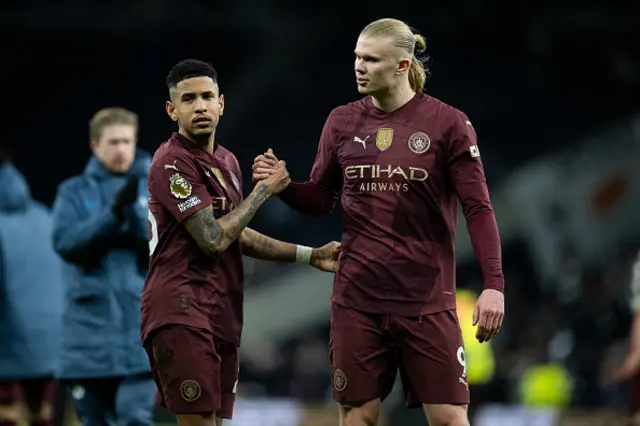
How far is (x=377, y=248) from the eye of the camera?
5.10 metres

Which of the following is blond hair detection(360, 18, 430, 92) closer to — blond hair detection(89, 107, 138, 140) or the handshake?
the handshake

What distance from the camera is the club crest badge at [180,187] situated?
16.4ft

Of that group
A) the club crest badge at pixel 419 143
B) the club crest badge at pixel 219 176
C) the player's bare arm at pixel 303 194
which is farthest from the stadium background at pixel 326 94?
the club crest badge at pixel 419 143

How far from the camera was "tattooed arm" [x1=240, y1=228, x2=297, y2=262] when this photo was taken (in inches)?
214

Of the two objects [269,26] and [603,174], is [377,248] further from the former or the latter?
[269,26]

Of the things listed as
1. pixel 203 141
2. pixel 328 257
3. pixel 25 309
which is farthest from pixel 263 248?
pixel 25 309

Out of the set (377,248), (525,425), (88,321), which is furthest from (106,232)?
(525,425)

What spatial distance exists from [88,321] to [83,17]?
38.7 feet

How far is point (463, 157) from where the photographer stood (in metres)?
5.07

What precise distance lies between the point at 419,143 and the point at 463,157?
0.61ft

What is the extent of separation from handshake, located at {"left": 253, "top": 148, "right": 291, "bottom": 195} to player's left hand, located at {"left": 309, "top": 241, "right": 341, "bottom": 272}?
12.9 inches

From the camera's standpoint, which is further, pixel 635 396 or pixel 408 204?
pixel 635 396

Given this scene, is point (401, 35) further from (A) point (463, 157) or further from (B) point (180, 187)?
(B) point (180, 187)

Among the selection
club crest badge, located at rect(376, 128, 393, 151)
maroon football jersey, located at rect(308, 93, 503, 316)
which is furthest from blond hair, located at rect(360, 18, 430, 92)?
club crest badge, located at rect(376, 128, 393, 151)
